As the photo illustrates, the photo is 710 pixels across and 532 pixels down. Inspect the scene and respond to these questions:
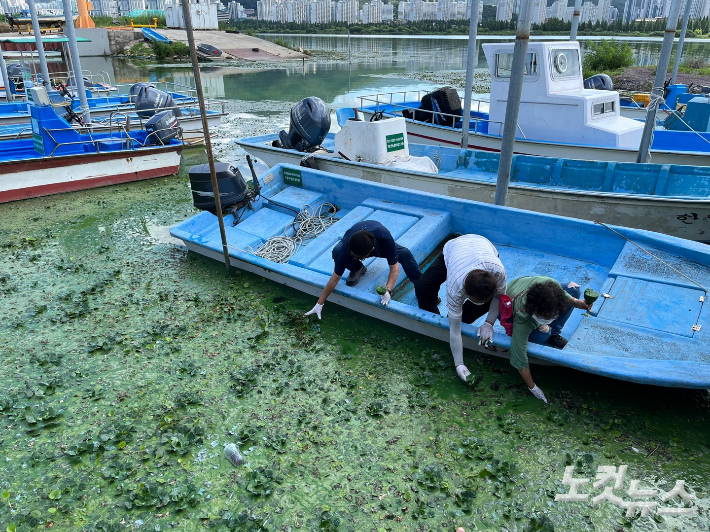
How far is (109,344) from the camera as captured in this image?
5.57m

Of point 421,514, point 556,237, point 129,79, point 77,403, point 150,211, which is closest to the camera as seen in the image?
point 421,514

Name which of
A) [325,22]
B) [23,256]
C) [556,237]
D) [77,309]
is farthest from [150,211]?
[325,22]

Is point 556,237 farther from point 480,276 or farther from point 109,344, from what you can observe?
point 109,344

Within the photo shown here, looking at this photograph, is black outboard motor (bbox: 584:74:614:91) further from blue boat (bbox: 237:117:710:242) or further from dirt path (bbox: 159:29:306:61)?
dirt path (bbox: 159:29:306:61)

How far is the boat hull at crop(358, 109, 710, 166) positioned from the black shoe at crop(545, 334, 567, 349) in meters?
5.76

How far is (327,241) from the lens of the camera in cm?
688

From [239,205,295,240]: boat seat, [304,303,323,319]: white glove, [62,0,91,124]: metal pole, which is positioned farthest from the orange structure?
[304,303,323,319]: white glove

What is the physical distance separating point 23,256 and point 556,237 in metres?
7.86

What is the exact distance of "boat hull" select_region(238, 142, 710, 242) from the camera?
6.88m

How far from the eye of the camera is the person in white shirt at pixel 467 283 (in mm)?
4199

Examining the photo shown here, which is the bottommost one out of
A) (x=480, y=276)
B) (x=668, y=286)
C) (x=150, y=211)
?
(x=150, y=211)

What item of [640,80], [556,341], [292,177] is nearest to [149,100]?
[292,177]

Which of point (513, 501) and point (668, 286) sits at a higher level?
point (668, 286)

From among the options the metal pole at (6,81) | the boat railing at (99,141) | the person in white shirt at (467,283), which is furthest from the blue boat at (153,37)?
the person in white shirt at (467,283)
